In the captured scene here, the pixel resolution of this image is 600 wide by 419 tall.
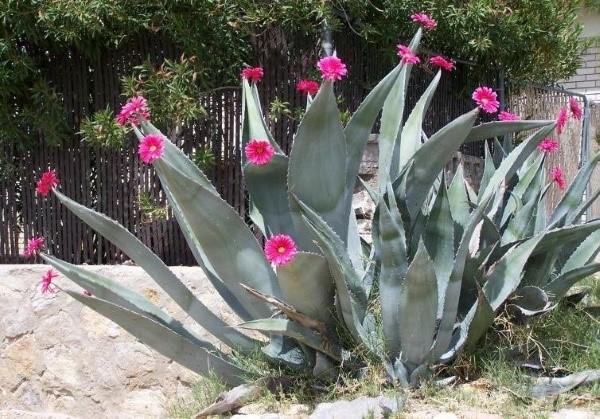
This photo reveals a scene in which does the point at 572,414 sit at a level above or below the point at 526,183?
below

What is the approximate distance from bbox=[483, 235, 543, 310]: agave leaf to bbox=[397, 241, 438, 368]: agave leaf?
0.30m

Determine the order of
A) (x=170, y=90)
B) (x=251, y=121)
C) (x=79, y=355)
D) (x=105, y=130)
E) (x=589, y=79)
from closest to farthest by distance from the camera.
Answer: (x=251, y=121) → (x=79, y=355) → (x=170, y=90) → (x=105, y=130) → (x=589, y=79)

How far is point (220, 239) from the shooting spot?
315cm

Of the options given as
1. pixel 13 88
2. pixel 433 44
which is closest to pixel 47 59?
pixel 13 88

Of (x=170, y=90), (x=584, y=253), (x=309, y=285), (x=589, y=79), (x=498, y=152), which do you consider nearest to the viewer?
(x=309, y=285)

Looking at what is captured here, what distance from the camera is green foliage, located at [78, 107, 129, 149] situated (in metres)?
5.68

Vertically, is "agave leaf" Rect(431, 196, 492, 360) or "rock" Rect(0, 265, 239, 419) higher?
"agave leaf" Rect(431, 196, 492, 360)

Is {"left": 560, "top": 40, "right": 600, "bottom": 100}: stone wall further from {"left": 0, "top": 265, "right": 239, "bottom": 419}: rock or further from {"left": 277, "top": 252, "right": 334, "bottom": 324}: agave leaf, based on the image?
{"left": 277, "top": 252, "right": 334, "bottom": 324}: agave leaf

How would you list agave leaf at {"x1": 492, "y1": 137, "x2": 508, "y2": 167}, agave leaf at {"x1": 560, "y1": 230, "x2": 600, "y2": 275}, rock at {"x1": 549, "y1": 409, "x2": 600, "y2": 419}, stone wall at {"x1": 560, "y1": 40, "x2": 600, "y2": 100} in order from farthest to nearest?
stone wall at {"x1": 560, "y1": 40, "x2": 600, "y2": 100}, agave leaf at {"x1": 492, "y1": 137, "x2": 508, "y2": 167}, agave leaf at {"x1": 560, "y1": 230, "x2": 600, "y2": 275}, rock at {"x1": 549, "y1": 409, "x2": 600, "y2": 419}

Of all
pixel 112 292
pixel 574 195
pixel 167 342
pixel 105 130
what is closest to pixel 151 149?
pixel 112 292

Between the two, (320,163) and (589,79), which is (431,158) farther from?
A: (589,79)

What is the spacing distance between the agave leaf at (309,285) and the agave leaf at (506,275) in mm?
611

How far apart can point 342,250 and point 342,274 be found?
0.61 feet

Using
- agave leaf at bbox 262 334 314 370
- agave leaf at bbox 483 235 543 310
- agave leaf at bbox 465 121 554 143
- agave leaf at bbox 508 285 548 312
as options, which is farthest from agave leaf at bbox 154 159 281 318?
agave leaf at bbox 465 121 554 143
